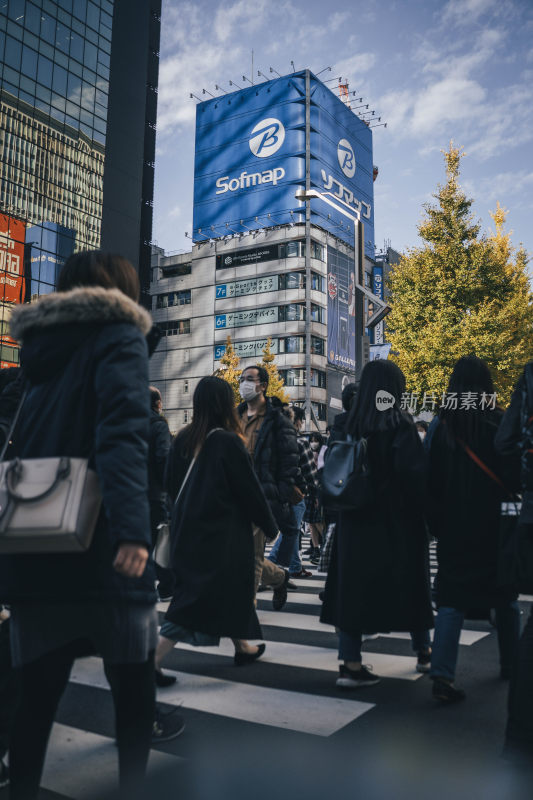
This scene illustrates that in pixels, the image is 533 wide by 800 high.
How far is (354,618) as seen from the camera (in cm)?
343

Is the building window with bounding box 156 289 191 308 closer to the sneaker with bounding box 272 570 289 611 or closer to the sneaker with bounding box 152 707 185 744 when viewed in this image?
the sneaker with bounding box 272 570 289 611

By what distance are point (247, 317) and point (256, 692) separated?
2257 inches

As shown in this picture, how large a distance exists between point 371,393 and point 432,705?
1564mm

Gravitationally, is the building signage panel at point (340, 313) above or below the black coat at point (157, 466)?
above

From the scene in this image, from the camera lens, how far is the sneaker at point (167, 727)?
2.71 m

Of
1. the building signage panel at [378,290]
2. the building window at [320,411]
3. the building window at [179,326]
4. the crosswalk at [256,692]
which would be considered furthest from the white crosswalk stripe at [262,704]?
the building window at [179,326]

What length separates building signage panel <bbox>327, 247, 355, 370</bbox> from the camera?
5100 cm

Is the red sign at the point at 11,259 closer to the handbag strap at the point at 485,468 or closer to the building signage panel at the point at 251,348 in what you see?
the building signage panel at the point at 251,348

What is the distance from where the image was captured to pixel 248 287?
6028 centimetres

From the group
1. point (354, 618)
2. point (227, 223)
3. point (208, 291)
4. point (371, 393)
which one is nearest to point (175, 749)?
point (354, 618)

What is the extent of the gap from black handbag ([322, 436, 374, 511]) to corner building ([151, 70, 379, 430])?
45.3 m

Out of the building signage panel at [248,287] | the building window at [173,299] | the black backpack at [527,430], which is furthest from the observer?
the building window at [173,299]

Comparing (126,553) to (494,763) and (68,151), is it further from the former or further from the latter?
(68,151)

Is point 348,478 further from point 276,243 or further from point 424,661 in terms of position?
point 276,243
